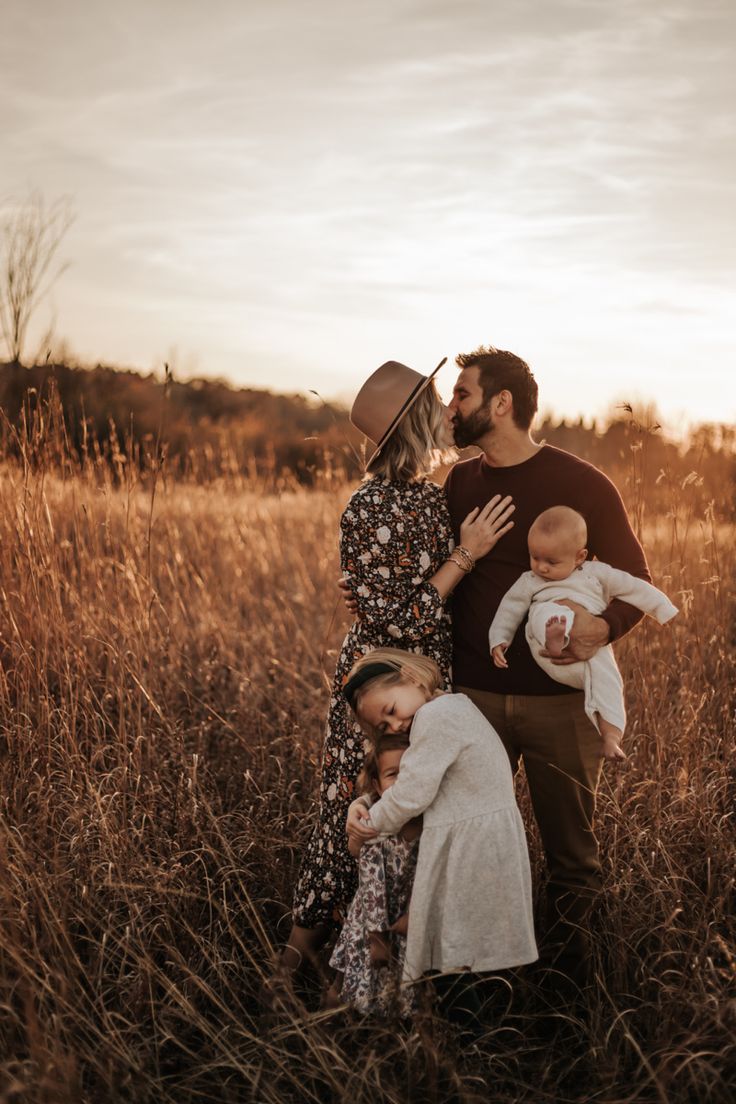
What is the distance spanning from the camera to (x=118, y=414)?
1741cm

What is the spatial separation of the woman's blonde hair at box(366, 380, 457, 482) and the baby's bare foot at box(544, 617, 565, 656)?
0.66 m

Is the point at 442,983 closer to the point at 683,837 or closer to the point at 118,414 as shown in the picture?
the point at 683,837

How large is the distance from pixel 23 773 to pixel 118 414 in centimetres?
1492

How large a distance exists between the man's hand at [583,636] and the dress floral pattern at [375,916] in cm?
71

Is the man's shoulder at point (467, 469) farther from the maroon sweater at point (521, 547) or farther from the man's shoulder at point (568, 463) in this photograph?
the man's shoulder at point (568, 463)

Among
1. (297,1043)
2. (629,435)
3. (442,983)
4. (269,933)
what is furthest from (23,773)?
(629,435)

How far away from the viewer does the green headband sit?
8.39ft

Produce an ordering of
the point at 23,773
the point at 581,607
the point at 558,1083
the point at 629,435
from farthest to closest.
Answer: the point at 629,435 → the point at 23,773 → the point at 581,607 → the point at 558,1083

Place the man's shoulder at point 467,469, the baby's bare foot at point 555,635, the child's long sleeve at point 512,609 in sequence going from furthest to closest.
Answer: the man's shoulder at point 467,469
the child's long sleeve at point 512,609
the baby's bare foot at point 555,635

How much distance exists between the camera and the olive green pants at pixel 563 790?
2.79m

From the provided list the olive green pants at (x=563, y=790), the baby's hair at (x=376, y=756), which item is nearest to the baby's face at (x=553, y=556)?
the olive green pants at (x=563, y=790)

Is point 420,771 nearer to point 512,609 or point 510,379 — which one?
point 512,609

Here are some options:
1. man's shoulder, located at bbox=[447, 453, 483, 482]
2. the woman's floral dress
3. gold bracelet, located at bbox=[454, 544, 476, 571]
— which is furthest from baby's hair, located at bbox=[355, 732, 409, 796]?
man's shoulder, located at bbox=[447, 453, 483, 482]

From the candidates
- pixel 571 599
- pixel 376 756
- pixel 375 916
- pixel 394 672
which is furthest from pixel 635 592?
pixel 375 916
